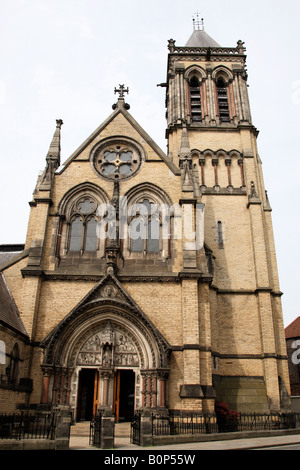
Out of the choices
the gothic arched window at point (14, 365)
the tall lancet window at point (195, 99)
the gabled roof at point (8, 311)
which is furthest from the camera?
the tall lancet window at point (195, 99)

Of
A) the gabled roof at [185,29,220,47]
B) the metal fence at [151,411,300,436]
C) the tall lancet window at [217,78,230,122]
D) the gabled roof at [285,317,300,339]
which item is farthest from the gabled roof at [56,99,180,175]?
the gabled roof at [285,317,300,339]

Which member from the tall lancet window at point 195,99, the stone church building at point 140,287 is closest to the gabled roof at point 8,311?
the stone church building at point 140,287

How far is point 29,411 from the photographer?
15.7 meters

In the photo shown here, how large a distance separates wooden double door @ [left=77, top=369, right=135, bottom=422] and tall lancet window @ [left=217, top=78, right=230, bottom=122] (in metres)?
20.0

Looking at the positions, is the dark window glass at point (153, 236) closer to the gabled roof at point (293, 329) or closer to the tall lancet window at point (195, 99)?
the tall lancet window at point (195, 99)

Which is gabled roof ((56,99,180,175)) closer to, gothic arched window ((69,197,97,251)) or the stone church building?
the stone church building

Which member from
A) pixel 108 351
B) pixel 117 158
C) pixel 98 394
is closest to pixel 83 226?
pixel 117 158

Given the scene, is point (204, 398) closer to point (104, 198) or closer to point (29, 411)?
point (29, 411)

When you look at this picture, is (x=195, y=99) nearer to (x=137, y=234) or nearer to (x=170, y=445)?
(x=137, y=234)

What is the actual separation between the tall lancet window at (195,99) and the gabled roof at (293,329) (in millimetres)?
25845

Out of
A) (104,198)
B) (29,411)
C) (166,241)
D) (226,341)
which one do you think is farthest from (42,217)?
(226,341)

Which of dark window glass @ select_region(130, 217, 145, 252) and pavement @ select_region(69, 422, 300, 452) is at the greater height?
dark window glass @ select_region(130, 217, 145, 252)

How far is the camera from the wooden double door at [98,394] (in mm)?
17000

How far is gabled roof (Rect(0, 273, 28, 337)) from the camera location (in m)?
15.4
